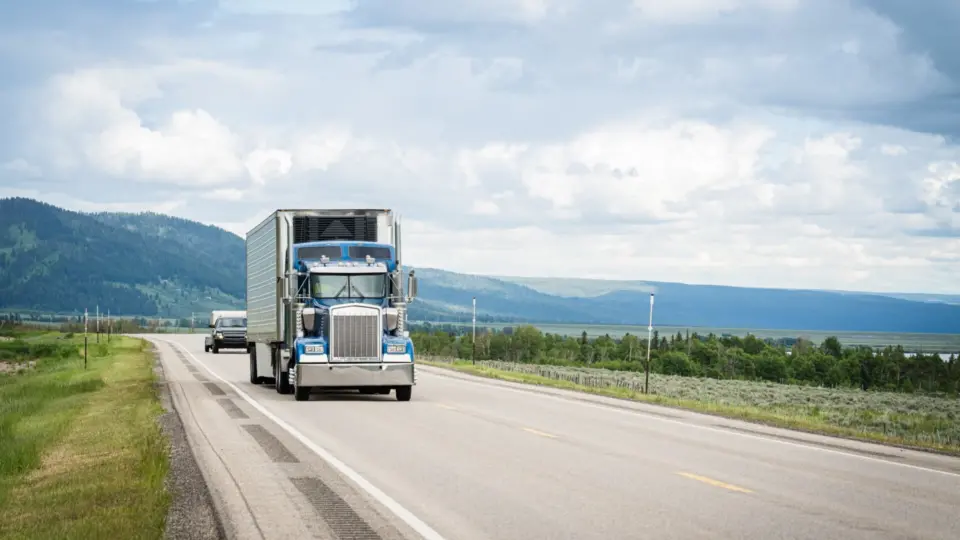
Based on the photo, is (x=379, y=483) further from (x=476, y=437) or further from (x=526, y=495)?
(x=476, y=437)

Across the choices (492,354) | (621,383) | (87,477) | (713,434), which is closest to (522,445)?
(713,434)

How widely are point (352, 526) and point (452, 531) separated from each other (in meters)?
0.99

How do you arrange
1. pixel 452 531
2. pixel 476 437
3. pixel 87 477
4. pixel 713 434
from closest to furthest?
pixel 452 531 < pixel 87 477 < pixel 476 437 < pixel 713 434

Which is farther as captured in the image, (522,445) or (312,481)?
(522,445)

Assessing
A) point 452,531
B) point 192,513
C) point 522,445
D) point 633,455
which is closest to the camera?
point 452,531

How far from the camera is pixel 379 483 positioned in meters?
14.3

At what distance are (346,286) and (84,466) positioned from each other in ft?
41.7

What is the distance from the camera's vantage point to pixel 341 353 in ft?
92.9

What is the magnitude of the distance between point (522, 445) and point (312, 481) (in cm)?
486

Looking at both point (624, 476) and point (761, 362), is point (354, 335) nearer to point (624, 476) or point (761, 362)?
point (624, 476)

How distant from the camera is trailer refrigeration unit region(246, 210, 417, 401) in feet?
93.0

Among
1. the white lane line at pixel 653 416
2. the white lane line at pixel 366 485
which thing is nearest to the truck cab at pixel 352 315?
the white lane line at pixel 366 485

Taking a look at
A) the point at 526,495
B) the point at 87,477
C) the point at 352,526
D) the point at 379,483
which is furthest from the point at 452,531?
the point at 87,477

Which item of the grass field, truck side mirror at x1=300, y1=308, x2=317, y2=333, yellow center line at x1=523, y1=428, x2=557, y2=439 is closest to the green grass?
truck side mirror at x1=300, y1=308, x2=317, y2=333
